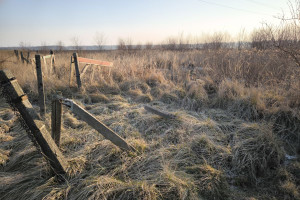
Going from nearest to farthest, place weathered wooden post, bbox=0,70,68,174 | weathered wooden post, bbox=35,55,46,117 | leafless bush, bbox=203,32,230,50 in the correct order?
weathered wooden post, bbox=0,70,68,174 < weathered wooden post, bbox=35,55,46,117 < leafless bush, bbox=203,32,230,50

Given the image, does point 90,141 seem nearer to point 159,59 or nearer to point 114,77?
point 114,77

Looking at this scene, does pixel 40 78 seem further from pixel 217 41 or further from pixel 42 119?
pixel 217 41

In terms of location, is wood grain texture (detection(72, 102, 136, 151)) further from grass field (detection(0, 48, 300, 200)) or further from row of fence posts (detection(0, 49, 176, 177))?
grass field (detection(0, 48, 300, 200))

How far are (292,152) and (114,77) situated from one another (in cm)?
564

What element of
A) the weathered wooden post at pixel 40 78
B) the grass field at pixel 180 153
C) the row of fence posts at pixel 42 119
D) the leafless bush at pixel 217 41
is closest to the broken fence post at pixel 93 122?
the row of fence posts at pixel 42 119

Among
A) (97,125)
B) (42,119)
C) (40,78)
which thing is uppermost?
Result: (40,78)

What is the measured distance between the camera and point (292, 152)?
3035 millimetres

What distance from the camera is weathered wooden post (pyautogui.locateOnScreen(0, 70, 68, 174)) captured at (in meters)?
1.59

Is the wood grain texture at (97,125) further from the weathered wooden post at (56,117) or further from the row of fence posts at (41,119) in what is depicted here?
the weathered wooden post at (56,117)

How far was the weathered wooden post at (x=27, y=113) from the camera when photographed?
5.23ft

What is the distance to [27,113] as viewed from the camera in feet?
5.51

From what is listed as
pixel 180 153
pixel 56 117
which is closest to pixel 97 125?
pixel 56 117

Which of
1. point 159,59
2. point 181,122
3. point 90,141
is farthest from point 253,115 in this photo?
point 159,59

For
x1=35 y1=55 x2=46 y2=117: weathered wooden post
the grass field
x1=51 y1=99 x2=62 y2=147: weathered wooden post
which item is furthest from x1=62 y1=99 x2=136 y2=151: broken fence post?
x1=35 y1=55 x2=46 y2=117: weathered wooden post
